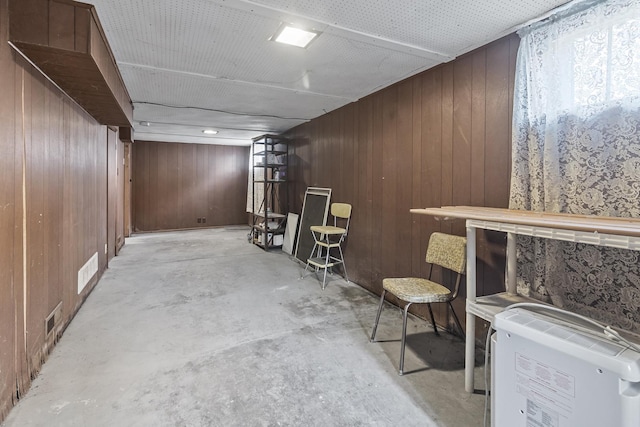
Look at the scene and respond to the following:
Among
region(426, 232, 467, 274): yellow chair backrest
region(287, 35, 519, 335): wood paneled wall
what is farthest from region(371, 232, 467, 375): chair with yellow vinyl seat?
region(287, 35, 519, 335): wood paneled wall

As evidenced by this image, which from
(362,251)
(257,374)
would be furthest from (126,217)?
(257,374)

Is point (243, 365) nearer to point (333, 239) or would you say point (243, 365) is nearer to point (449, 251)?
point (449, 251)

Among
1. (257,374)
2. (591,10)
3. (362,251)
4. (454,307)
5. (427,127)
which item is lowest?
(257,374)

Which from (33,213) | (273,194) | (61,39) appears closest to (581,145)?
(61,39)

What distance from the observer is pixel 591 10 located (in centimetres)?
156

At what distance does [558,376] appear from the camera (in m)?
1.12

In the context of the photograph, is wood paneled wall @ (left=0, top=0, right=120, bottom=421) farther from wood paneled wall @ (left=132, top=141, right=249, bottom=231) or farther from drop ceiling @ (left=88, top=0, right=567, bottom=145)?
wood paneled wall @ (left=132, top=141, right=249, bottom=231)

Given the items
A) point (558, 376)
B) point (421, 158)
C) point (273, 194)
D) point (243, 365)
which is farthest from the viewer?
point (273, 194)

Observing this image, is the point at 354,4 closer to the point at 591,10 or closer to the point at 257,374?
the point at 591,10

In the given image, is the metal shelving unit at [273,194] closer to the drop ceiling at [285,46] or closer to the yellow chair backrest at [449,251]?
the drop ceiling at [285,46]

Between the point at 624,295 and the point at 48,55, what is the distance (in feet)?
10.4

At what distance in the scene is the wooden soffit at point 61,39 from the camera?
5.13 ft

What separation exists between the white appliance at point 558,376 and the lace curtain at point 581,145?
1.46 ft

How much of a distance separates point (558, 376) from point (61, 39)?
270cm
